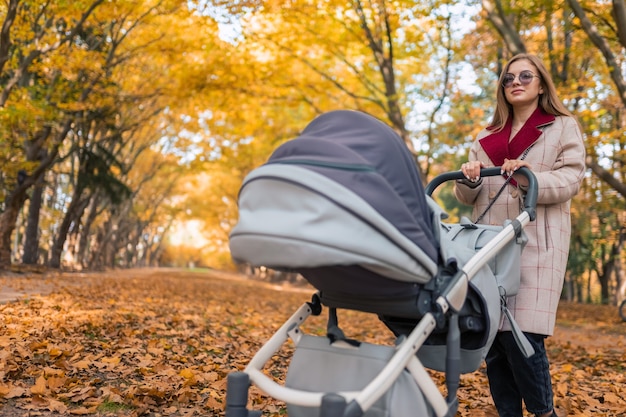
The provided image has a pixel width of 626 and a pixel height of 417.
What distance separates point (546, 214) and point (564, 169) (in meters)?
0.24

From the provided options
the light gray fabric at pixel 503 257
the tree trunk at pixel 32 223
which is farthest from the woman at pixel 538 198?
the tree trunk at pixel 32 223

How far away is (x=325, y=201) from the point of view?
1.86 metres

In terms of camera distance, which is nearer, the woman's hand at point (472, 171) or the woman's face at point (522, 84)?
the woman's hand at point (472, 171)

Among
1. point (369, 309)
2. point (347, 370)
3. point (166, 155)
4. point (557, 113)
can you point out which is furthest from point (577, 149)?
point (166, 155)

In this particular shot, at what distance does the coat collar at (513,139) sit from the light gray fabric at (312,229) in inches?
53.0

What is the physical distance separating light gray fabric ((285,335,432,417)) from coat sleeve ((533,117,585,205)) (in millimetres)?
1198

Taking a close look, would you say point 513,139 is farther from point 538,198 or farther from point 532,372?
point 532,372

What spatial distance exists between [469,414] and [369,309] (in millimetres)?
2084

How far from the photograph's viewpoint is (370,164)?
6.53ft

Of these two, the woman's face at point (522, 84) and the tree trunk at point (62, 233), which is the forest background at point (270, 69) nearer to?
the tree trunk at point (62, 233)

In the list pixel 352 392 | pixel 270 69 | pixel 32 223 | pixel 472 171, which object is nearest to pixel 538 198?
pixel 472 171

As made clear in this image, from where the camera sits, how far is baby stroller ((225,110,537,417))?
1.86 meters

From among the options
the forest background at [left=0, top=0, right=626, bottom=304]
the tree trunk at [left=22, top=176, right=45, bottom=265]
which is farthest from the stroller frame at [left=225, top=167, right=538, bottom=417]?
the tree trunk at [left=22, top=176, right=45, bottom=265]

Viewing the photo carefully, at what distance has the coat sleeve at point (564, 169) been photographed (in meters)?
2.76
